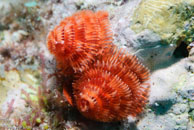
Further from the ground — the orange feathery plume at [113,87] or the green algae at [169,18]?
the green algae at [169,18]

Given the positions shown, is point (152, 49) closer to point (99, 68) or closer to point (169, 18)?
point (169, 18)

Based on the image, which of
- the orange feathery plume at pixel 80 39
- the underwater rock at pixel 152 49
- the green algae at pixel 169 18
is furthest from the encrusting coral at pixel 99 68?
the green algae at pixel 169 18

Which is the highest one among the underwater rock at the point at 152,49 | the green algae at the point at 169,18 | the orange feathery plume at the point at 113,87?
the green algae at the point at 169,18

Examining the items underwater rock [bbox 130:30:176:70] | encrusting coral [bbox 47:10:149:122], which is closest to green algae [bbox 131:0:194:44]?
underwater rock [bbox 130:30:176:70]

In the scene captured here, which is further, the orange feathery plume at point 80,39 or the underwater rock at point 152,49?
the underwater rock at point 152,49

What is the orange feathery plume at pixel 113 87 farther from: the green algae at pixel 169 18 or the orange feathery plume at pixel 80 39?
the green algae at pixel 169 18

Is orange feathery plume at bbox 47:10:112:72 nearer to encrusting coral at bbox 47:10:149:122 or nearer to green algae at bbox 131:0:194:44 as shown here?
encrusting coral at bbox 47:10:149:122

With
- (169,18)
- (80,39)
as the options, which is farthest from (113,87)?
(169,18)

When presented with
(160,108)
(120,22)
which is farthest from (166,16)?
(160,108)
